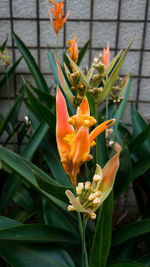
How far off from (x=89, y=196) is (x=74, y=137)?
83 millimetres

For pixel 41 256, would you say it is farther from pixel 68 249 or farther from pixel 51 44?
pixel 51 44

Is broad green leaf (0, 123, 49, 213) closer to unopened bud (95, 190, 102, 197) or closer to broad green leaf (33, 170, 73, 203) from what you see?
broad green leaf (33, 170, 73, 203)

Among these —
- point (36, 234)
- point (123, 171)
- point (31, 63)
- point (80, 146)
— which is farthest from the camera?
point (31, 63)

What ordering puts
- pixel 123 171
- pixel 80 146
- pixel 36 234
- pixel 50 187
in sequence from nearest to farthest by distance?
pixel 80 146 → pixel 50 187 → pixel 36 234 → pixel 123 171

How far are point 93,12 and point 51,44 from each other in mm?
234

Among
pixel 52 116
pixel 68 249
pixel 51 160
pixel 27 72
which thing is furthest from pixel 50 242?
pixel 27 72

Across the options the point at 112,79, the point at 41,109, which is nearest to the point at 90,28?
the point at 41,109

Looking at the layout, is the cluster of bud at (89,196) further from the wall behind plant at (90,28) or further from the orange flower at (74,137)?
the wall behind plant at (90,28)

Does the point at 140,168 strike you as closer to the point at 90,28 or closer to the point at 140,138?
the point at 140,138

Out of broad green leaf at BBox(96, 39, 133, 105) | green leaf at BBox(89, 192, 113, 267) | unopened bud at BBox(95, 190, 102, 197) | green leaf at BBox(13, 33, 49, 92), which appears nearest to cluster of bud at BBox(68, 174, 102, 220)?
unopened bud at BBox(95, 190, 102, 197)

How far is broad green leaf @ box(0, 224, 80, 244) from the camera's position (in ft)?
1.55

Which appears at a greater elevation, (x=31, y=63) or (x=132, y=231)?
(x=31, y=63)

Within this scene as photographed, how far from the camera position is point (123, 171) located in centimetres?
65

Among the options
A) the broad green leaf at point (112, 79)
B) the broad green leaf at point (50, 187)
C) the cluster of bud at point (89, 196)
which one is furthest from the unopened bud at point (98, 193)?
the broad green leaf at point (112, 79)
